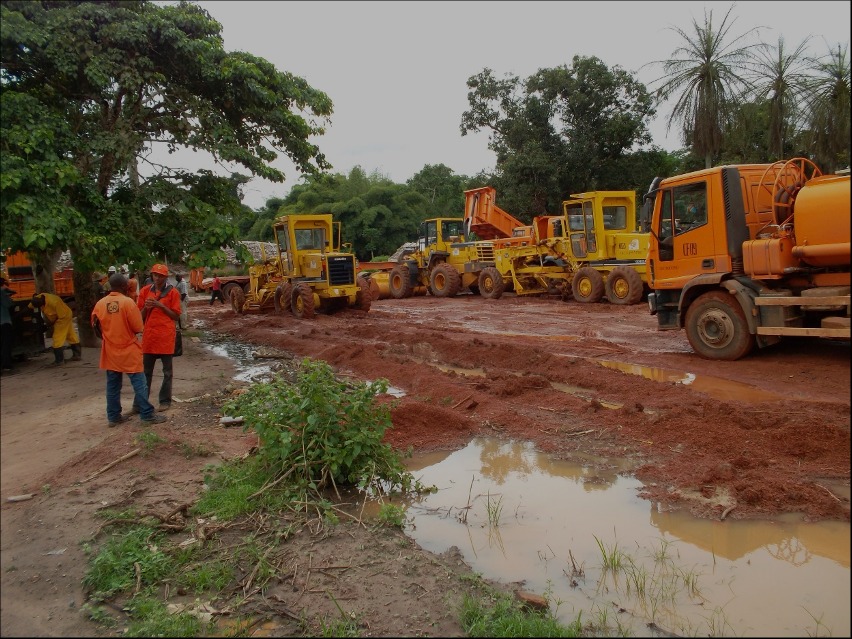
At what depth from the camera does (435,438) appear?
6.54 meters

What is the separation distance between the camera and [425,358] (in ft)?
36.8

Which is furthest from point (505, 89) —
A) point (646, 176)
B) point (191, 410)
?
point (191, 410)

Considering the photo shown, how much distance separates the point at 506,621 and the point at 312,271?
15.0 metres

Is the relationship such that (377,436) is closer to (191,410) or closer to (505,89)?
(191,410)

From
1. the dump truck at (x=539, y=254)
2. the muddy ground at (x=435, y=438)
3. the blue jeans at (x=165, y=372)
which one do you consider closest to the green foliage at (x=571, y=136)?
the dump truck at (x=539, y=254)

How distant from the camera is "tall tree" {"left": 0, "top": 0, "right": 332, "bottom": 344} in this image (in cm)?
394

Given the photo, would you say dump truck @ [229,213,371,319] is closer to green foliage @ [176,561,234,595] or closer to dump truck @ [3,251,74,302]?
green foliage @ [176,561,234,595]

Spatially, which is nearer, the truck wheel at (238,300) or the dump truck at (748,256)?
the dump truck at (748,256)

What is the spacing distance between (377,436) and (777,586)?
2.82 metres

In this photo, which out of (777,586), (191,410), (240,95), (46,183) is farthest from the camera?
(240,95)

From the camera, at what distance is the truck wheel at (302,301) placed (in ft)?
55.1

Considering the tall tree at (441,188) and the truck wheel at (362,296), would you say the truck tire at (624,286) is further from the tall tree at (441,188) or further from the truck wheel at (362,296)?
the tall tree at (441,188)

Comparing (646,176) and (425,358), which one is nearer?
(425,358)

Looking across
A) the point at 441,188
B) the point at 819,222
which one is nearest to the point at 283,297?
the point at 819,222
